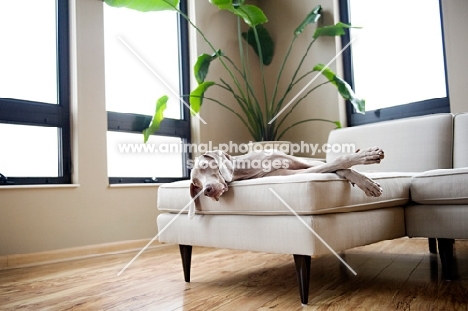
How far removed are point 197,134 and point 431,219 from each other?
7.06 ft

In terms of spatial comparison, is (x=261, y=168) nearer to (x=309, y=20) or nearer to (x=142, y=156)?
(x=142, y=156)

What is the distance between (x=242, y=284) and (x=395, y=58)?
2.37 metres

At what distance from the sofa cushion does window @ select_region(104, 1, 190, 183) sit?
2052 millimetres

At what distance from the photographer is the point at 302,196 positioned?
147 centimetres

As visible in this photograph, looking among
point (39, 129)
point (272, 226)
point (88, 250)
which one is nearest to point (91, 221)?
point (88, 250)

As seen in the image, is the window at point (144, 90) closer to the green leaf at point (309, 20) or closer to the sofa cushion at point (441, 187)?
the green leaf at point (309, 20)

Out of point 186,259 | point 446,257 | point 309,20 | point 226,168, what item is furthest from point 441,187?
point 309,20

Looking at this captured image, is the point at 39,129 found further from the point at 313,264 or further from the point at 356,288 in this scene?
the point at 356,288

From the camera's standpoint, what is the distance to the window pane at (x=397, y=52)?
3.16 m

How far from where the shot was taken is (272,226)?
1.57 metres

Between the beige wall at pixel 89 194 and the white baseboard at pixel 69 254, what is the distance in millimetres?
36

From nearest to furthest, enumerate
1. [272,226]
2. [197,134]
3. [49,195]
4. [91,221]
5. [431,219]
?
[272,226] → [431,219] → [49,195] → [91,221] → [197,134]

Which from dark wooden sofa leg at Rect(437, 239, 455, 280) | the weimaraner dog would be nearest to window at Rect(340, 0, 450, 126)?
dark wooden sofa leg at Rect(437, 239, 455, 280)

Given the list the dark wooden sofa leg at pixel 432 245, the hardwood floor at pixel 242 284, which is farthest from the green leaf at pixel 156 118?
the dark wooden sofa leg at pixel 432 245
